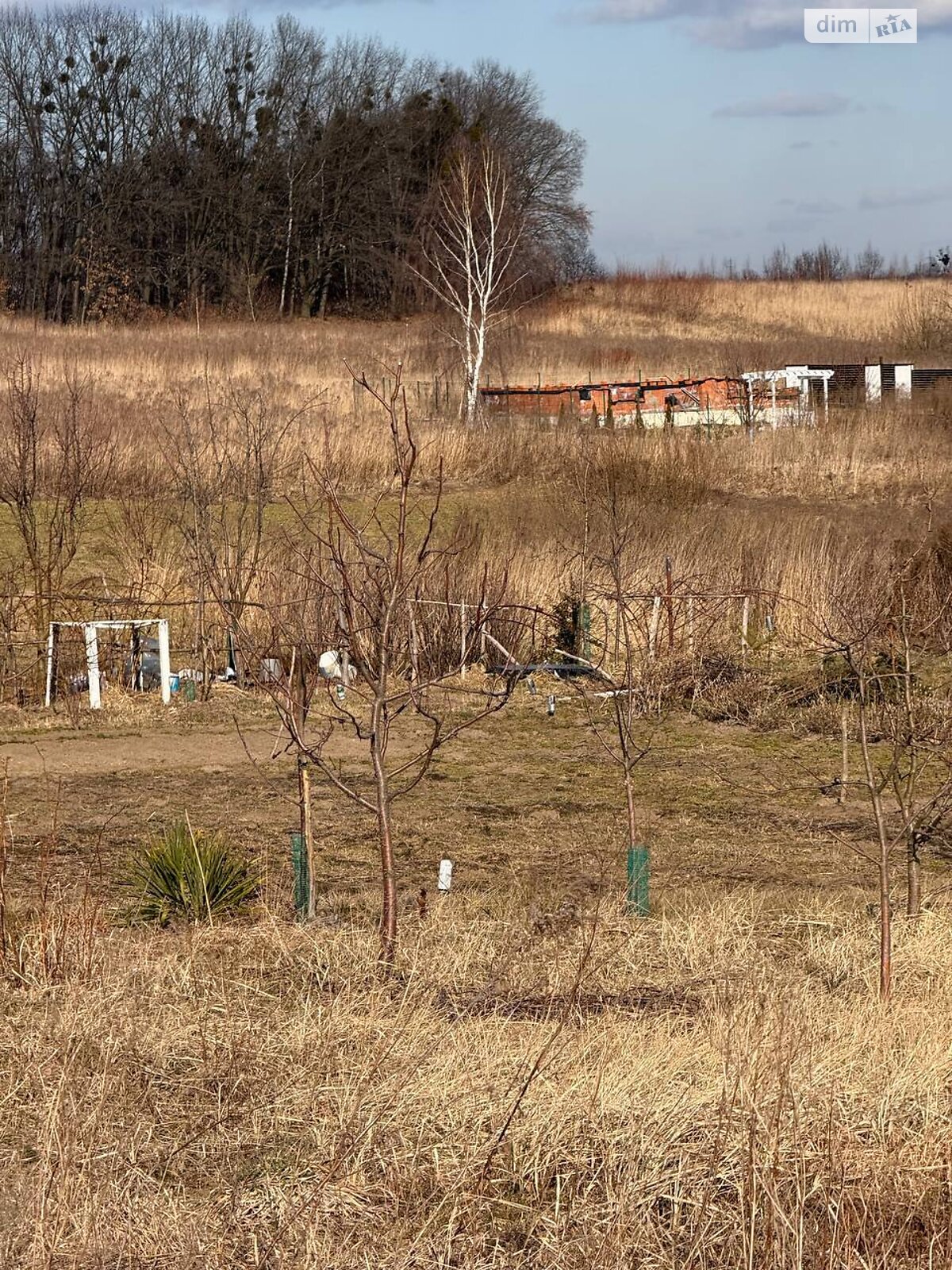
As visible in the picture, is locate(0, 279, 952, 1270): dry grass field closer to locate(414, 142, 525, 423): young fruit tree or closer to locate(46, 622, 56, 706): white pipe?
locate(46, 622, 56, 706): white pipe

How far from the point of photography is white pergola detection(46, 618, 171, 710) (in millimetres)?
10637

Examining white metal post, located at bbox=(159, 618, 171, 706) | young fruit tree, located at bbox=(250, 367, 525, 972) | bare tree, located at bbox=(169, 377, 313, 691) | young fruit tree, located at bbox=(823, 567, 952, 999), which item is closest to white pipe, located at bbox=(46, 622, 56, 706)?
white metal post, located at bbox=(159, 618, 171, 706)

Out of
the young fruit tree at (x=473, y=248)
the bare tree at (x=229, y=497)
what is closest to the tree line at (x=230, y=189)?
A: the young fruit tree at (x=473, y=248)

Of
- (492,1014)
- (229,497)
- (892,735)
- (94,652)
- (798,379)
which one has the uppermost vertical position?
(798,379)

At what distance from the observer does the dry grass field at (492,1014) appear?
3.38 m

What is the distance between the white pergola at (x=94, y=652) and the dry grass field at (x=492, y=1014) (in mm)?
183

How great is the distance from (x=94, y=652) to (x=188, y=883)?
17.2 ft

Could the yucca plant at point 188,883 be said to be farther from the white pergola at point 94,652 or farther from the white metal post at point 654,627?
the white metal post at point 654,627

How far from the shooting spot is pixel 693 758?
31.7 feet

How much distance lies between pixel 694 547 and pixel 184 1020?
379 inches

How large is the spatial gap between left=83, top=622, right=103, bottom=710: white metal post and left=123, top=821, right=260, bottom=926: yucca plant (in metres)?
4.76

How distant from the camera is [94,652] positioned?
10.8 metres

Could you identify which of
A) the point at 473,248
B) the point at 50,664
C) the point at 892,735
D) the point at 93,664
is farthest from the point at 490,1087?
the point at 473,248

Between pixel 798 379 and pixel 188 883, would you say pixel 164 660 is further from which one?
pixel 798 379
